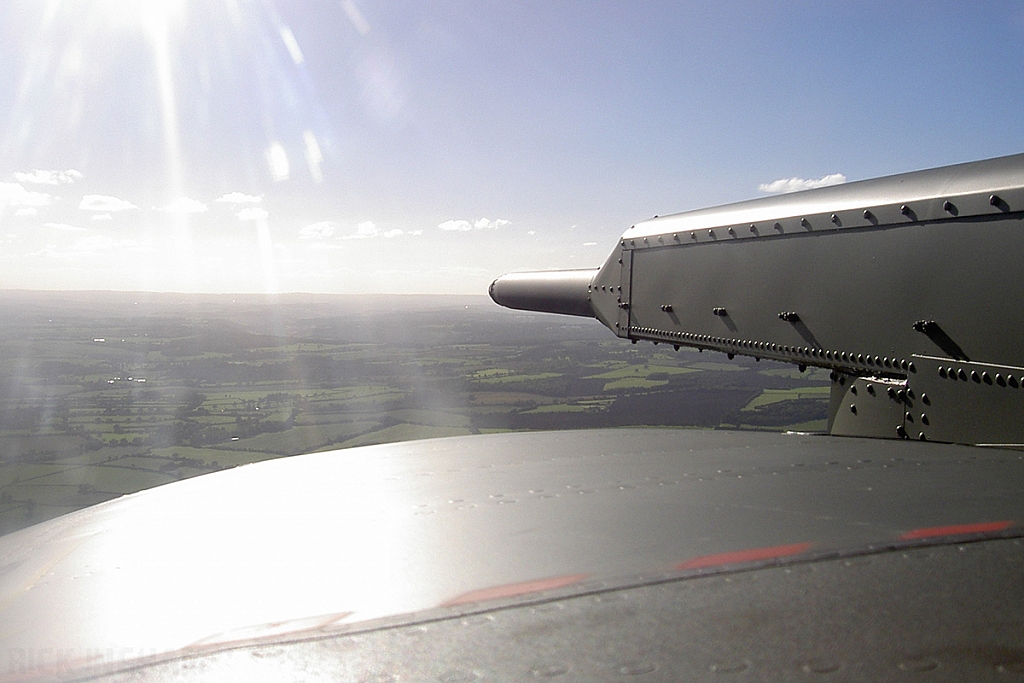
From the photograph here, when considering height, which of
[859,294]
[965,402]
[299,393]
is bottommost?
[299,393]

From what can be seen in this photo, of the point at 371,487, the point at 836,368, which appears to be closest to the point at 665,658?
the point at 371,487

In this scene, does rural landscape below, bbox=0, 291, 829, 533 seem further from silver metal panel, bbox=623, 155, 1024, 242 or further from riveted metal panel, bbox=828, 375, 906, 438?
silver metal panel, bbox=623, 155, 1024, 242

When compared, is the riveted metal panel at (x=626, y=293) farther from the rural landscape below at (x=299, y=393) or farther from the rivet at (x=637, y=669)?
the rivet at (x=637, y=669)

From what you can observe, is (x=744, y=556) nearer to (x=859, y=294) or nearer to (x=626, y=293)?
(x=859, y=294)

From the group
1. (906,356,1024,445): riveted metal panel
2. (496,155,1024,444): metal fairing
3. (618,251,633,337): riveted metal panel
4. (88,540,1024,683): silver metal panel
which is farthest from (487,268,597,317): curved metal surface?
(88,540,1024,683): silver metal panel

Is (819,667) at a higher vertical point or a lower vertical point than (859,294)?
lower

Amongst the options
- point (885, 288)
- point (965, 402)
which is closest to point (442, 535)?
point (965, 402)
